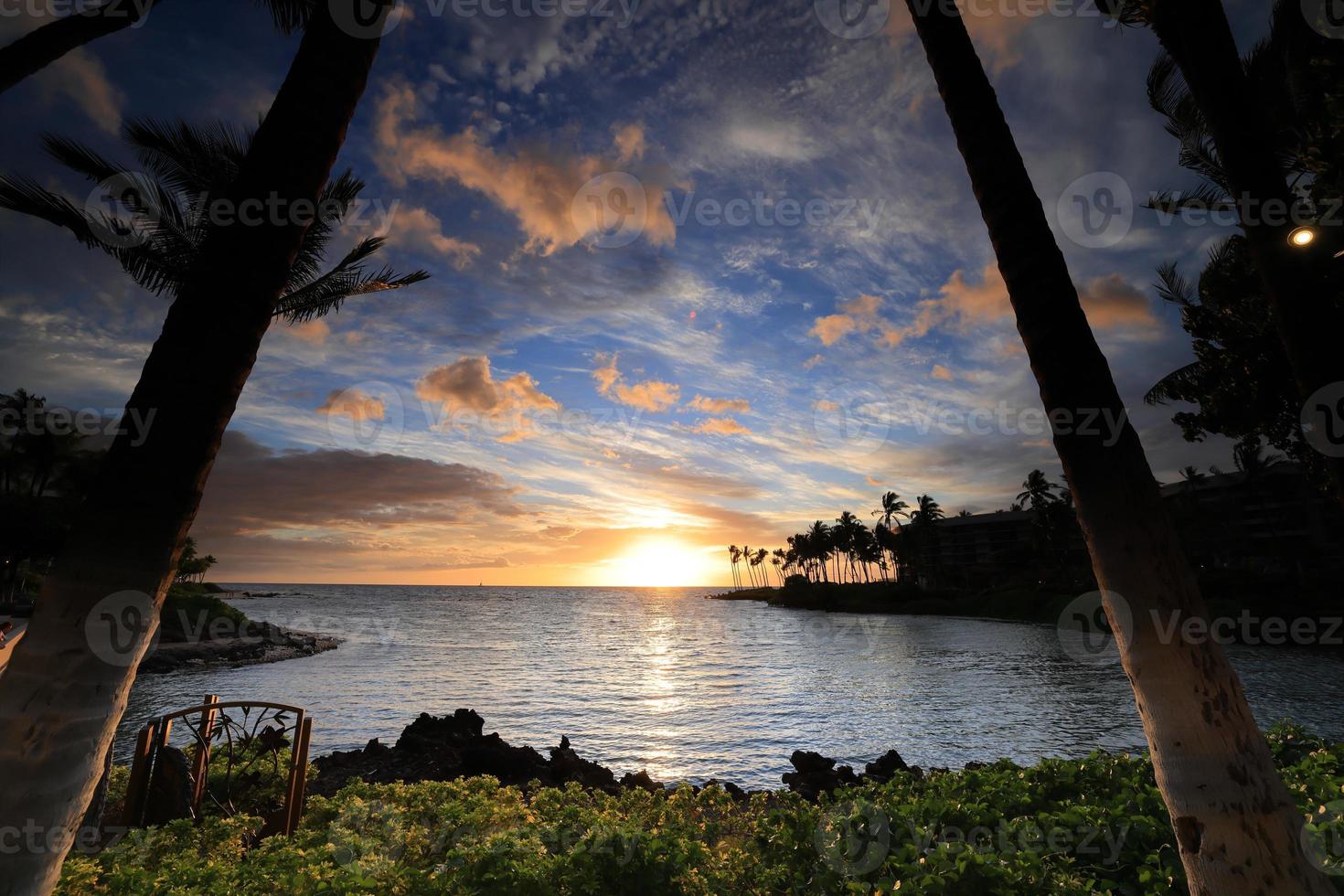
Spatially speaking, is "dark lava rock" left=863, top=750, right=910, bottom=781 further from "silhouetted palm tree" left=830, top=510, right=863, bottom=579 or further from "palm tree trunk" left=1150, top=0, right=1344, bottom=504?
"silhouetted palm tree" left=830, top=510, right=863, bottom=579

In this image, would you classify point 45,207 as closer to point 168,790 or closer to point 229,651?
point 168,790

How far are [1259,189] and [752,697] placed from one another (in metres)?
26.8

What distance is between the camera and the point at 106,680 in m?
2.55

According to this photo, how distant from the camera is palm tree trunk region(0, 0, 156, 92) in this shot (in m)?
5.95

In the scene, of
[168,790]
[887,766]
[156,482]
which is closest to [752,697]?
[887,766]

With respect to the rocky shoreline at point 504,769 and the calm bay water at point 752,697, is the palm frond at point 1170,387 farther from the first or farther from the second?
the rocky shoreline at point 504,769

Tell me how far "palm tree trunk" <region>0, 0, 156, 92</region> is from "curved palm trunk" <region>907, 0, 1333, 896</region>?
→ 8185 mm

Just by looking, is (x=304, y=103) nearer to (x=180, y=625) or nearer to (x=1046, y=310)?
(x=1046, y=310)

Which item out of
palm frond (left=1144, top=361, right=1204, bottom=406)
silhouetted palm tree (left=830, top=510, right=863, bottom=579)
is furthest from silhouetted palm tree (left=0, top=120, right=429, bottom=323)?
silhouetted palm tree (left=830, top=510, right=863, bottom=579)

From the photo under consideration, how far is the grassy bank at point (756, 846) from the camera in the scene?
443 cm

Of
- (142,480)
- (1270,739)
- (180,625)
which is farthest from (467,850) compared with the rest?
(180,625)

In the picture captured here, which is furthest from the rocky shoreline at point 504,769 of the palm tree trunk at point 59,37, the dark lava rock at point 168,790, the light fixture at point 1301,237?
the palm tree trunk at point 59,37

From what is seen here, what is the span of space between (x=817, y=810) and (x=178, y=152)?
1471cm

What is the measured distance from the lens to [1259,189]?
6.23 meters
